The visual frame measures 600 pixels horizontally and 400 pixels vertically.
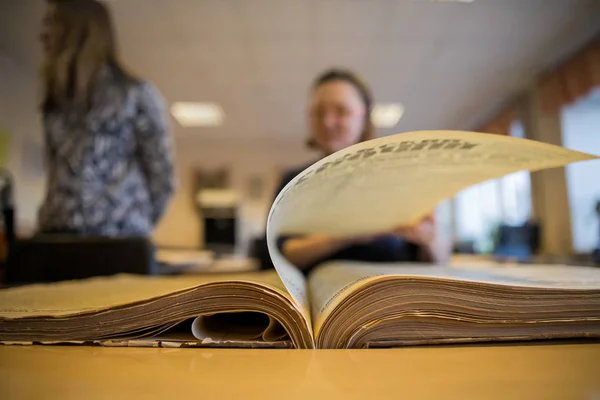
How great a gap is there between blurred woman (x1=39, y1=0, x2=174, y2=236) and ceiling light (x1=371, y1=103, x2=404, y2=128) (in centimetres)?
331

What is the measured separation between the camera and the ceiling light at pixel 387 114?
4.18 metres

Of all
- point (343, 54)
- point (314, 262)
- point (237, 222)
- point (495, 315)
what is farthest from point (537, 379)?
point (237, 222)

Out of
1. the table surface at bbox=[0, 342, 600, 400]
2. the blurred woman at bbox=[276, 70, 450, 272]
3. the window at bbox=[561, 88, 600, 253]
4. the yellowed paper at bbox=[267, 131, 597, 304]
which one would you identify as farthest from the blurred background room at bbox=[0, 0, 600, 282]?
the table surface at bbox=[0, 342, 600, 400]

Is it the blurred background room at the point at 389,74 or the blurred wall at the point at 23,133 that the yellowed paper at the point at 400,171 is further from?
the blurred wall at the point at 23,133

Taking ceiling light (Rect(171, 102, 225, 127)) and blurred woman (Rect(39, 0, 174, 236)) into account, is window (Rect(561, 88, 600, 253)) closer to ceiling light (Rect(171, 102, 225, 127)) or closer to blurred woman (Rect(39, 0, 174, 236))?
ceiling light (Rect(171, 102, 225, 127))

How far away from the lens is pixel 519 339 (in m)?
0.30

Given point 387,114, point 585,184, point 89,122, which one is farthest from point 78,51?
point 585,184

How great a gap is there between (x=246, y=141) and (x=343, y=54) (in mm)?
2661

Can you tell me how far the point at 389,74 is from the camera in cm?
345

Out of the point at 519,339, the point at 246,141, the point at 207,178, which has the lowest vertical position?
the point at 519,339

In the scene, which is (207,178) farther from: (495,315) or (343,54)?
(495,315)

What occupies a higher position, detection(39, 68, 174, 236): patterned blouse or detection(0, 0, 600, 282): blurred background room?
detection(0, 0, 600, 282): blurred background room

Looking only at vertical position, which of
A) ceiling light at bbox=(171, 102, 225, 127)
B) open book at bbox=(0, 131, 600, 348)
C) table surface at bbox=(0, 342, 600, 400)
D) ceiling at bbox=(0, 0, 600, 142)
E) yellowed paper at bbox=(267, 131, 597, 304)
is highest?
ceiling at bbox=(0, 0, 600, 142)

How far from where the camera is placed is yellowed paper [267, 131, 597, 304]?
0.31m
